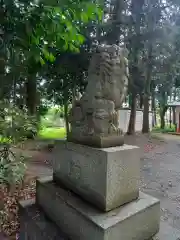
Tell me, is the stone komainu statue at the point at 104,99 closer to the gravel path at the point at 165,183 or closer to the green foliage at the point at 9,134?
the green foliage at the point at 9,134

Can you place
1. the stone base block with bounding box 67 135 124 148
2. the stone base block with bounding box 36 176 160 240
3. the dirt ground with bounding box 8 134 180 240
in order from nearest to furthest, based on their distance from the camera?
1. the stone base block with bounding box 36 176 160 240
2. the stone base block with bounding box 67 135 124 148
3. the dirt ground with bounding box 8 134 180 240

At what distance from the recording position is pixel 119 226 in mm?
1607

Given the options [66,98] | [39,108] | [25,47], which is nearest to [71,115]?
[25,47]

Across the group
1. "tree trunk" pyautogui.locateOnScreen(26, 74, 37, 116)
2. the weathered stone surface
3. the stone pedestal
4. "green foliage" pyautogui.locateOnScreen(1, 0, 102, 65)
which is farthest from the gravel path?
→ "tree trunk" pyautogui.locateOnScreen(26, 74, 37, 116)

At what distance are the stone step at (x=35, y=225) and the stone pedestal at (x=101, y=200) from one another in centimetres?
2

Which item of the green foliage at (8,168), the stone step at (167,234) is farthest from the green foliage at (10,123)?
the stone step at (167,234)

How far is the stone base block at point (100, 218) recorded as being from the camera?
1592mm

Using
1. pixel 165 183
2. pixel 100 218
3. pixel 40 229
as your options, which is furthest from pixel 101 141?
pixel 165 183

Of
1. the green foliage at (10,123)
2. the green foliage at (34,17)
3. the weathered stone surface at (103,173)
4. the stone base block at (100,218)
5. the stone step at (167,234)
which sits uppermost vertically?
the green foliage at (34,17)

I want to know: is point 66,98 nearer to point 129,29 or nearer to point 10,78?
point 129,29

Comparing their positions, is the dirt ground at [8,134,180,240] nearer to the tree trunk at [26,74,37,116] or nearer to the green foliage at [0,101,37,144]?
the green foliage at [0,101,37,144]

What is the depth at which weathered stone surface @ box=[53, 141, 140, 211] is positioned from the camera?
5.68 feet

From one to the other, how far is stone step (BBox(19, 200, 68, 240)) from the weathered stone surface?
432 mm

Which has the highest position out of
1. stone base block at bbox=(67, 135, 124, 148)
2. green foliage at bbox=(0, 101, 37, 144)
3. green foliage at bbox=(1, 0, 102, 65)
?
green foliage at bbox=(1, 0, 102, 65)
